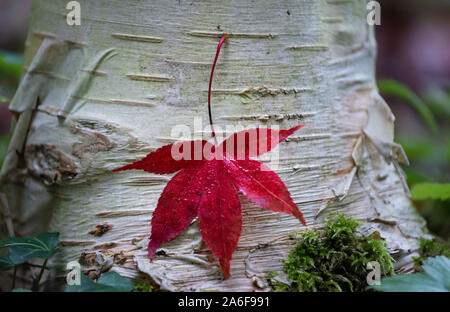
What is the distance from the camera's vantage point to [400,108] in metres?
3.44

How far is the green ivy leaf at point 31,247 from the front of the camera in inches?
30.0

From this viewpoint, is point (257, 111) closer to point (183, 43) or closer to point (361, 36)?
point (183, 43)

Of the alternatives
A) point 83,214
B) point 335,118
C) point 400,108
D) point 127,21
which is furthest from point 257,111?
point 400,108

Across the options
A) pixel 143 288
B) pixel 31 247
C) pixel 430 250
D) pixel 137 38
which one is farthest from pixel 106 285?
pixel 430 250

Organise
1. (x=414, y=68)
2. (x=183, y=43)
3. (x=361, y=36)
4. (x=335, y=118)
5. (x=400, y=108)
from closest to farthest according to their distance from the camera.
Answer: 1. (x=183, y=43)
2. (x=335, y=118)
3. (x=361, y=36)
4. (x=400, y=108)
5. (x=414, y=68)

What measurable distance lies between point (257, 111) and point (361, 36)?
45 centimetres

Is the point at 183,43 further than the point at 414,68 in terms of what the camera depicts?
No

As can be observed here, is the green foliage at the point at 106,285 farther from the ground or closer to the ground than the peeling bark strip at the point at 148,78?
closer to the ground

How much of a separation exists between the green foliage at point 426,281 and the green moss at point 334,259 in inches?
2.9

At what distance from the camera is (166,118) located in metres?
0.84

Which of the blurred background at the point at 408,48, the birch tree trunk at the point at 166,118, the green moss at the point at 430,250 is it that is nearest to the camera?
the birch tree trunk at the point at 166,118

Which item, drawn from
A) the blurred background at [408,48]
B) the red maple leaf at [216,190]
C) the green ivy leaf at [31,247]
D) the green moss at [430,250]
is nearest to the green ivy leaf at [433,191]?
the green moss at [430,250]

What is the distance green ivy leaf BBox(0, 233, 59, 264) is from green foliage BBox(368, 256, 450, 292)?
27.1 inches

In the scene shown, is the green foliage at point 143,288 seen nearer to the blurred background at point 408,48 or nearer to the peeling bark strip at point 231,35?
the peeling bark strip at point 231,35
